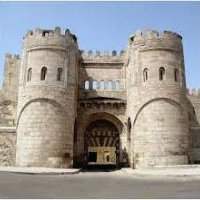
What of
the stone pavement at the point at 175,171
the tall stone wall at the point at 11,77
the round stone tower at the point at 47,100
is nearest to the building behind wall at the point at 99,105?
the round stone tower at the point at 47,100

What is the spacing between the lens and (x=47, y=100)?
19031 millimetres

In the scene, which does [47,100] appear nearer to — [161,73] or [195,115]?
[161,73]

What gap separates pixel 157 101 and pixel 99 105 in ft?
15.5

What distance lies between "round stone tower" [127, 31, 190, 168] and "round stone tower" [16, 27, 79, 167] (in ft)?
14.1

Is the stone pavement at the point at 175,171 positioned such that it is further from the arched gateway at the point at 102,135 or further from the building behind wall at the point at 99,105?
the arched gateway at the point at 102,135

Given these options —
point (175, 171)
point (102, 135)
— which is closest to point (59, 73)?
point (102, 135)

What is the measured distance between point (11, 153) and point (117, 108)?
8065 millimetres

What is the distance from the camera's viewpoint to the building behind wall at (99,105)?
18.5 metres

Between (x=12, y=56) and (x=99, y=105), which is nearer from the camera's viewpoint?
(x=99, y=105)

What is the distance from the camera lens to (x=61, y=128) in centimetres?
1886

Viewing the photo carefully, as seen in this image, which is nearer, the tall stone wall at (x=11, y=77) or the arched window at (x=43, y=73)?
the arched window at (x=43, y=73)

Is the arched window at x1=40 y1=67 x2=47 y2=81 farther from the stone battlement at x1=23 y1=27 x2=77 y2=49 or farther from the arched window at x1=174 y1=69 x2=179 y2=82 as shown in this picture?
the arched window at x1=174 y1=69 x2=179 y2=82

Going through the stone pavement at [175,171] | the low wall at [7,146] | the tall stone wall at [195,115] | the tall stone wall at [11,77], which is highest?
the tall stone wall at [11,77]

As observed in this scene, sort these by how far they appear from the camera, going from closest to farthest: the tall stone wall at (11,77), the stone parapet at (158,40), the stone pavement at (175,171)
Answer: the stone pavement at (175,171) → the stone parapet at (158,40) → the tall stone wall at (11,77)
